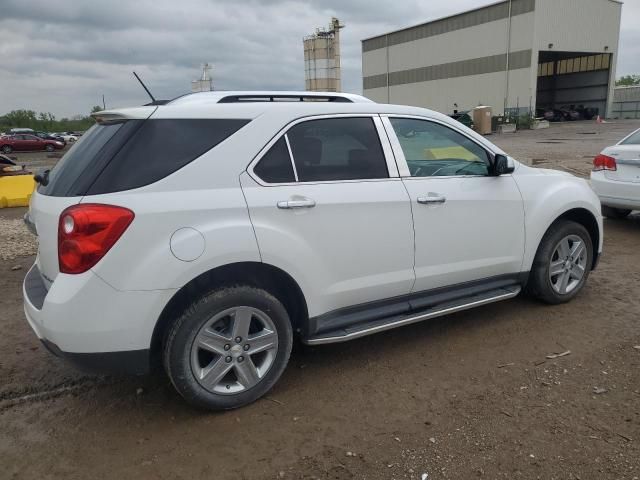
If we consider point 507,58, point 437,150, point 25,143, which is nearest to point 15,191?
point 437,150

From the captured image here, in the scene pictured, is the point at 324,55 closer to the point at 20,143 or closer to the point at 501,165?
the point at 20,143

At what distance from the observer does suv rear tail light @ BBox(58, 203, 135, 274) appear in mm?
2604

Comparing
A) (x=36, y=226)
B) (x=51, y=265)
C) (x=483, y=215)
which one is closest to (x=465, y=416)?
(x=483, y=215)

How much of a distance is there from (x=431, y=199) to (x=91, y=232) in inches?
84.6

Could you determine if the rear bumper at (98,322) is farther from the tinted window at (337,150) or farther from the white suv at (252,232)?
the tinted window at (337,150)

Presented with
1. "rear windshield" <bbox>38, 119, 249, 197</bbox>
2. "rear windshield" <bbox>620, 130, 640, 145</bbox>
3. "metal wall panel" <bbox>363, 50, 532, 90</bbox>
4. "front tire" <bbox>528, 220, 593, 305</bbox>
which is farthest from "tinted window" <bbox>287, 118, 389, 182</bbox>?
"metal wall panel" <bbox>363, 50, 532, 90</bbox>

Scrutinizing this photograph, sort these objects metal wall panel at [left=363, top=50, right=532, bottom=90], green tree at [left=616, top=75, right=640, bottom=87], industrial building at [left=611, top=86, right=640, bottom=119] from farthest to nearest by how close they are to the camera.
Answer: green tree at [left=616, top=75, right=640, bottom=87]
industrial building at [left=611, top=86, right=640, bottom=119]
metal wall panel at [left=363, top=50, right=532, bottom=90]

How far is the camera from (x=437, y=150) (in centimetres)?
390

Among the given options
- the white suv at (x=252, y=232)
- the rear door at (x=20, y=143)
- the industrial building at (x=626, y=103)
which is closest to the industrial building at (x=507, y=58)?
the industrial building at (x=626, y=103)

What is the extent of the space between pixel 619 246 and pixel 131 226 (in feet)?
20.0

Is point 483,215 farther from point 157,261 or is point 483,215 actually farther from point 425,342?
point 157,261

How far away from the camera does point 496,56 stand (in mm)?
46344

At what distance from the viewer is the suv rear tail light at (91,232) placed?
103 inches

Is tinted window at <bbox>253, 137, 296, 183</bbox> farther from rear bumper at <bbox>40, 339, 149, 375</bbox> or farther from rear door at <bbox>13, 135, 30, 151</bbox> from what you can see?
rear door at <bbox>13, 135, 30, 151</bbox>
